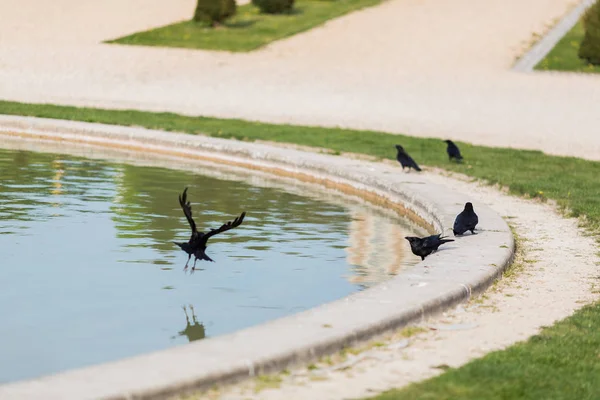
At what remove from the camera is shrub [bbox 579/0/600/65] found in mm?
33406

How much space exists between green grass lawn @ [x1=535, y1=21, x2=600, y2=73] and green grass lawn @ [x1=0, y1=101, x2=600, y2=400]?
544 inches

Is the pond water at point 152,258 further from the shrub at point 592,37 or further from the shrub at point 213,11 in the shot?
the shrub at point 213,11

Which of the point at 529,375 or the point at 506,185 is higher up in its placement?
the point at 506,185

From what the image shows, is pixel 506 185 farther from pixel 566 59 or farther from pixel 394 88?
pixel 566 59

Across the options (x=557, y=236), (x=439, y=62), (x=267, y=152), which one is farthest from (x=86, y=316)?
(x=439, y=62)

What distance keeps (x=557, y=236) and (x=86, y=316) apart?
201 inches

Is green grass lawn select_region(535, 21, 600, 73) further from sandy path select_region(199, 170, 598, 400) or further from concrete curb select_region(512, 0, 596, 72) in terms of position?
sandy path select_region(199, 170, 598, 400)

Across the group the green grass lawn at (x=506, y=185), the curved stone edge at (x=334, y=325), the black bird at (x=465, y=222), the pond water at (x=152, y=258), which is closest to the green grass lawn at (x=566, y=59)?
the green grass lawn at (x=506, y=185)

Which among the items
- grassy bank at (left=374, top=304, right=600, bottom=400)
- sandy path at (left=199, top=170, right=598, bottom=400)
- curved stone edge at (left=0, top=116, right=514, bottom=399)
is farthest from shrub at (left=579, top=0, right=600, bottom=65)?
grassy bank at (left=374, top=304, right=600, bottom=400)

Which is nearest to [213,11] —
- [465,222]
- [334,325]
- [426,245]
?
[465,222]

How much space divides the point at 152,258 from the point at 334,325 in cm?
315

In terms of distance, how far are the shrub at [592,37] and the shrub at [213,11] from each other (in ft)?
38.2

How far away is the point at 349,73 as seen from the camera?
31328 millimetres

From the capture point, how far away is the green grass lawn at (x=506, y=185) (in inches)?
246
